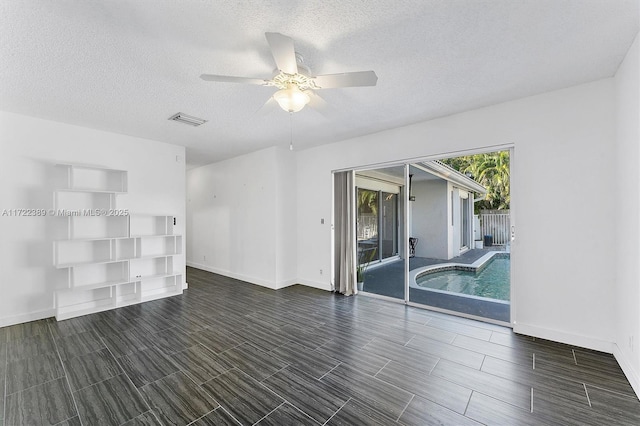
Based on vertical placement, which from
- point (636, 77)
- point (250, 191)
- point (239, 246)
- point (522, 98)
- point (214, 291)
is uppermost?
point (522, 98)

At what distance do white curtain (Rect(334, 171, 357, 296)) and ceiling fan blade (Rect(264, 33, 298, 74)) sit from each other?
302 centimetres

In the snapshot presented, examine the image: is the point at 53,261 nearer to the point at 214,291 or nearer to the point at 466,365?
the point at 214,291

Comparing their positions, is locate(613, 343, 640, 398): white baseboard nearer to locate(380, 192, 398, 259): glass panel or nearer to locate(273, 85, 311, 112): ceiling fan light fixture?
locate(273, 85, 311, 112): ceiling fan light fixture

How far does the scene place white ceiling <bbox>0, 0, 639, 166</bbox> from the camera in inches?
69.5

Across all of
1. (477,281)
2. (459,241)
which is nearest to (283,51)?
(477,281)

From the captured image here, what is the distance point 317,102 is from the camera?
2.91 metres

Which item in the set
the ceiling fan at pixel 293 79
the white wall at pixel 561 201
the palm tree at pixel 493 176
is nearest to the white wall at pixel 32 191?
the ceiling fan at pixel 293 79

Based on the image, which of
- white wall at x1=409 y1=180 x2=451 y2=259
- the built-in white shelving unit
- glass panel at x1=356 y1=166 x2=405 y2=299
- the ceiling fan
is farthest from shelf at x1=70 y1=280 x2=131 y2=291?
white wall at x1=409 y1=180 x2=451 y2=259

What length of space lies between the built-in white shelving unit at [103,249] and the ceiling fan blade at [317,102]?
3.39 m

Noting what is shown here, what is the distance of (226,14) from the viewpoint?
1779 millimetres

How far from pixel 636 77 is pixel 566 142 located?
0.84 metres

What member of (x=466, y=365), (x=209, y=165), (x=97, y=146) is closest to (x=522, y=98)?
(x=466, y=365)

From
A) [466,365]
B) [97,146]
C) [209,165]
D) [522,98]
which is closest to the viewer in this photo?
[466,365]

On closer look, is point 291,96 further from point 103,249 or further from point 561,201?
point 103,249
